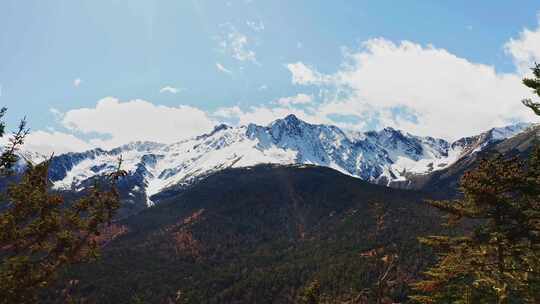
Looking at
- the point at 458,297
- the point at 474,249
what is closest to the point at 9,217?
the point at 458,297

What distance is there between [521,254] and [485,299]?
4360 millimetres

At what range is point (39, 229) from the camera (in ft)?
58.0

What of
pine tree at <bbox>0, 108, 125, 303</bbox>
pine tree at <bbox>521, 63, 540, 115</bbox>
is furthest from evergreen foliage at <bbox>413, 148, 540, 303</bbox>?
pine tree at <bbox>0, 108, 125, 303</bbox>

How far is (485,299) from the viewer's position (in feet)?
71.6

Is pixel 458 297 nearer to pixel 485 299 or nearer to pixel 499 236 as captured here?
pixel 485 299

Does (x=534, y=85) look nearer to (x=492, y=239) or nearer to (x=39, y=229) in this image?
(x=492, y=239)

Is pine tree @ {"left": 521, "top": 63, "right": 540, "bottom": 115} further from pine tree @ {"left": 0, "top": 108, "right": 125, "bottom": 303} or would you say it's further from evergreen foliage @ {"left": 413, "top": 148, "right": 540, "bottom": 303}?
pine tree @ {"left": 0, "top": 108, "right": 125, "bottom": 303}

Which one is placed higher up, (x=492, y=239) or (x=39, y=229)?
(x=39, y=229)

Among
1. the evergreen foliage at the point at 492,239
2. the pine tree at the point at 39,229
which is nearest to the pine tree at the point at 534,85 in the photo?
the evergreen foliage at the point at 492,239

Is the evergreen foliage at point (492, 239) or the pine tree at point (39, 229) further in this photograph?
the evergreen foliage at point (492, 239)

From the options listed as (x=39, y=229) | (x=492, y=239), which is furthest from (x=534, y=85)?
(x=39, y=229)

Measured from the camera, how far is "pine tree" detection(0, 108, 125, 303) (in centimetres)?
1727

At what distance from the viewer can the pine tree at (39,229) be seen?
17266mm

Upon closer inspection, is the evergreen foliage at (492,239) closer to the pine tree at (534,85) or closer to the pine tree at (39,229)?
the pine tree at (534,85)
